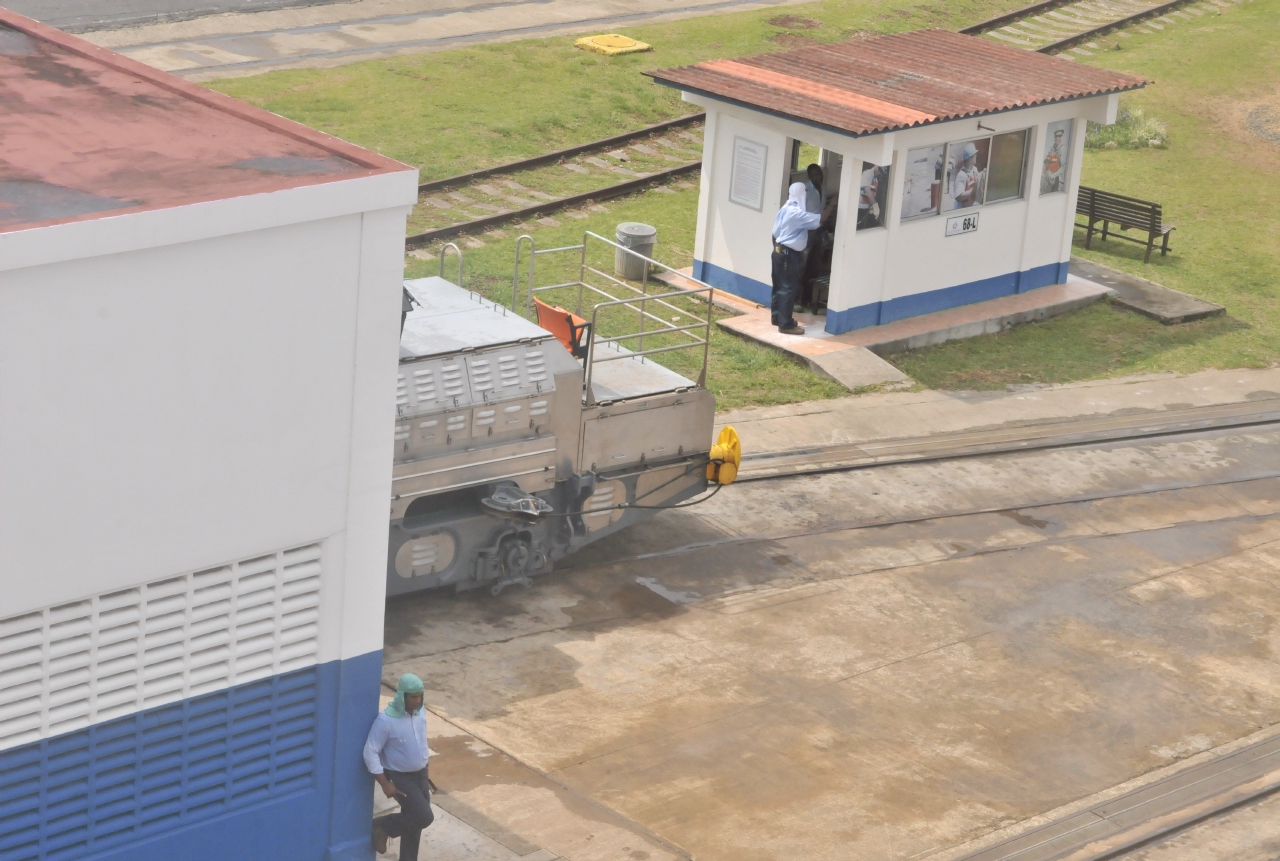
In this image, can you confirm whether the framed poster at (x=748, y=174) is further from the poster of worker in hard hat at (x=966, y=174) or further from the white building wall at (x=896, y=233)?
the poster of worker in hard hat at (x=966, y=174)

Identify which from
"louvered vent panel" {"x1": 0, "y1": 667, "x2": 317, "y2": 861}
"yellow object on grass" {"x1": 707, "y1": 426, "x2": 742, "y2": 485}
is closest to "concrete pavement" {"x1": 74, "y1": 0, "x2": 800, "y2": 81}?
"yellow object on grass" {"x1": 707, "y1": 426, "x2": 742, "y2": 485}

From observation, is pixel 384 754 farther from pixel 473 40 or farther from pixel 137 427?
pixel 473 40

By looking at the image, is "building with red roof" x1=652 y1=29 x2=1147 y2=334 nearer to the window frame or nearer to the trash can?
the window frame

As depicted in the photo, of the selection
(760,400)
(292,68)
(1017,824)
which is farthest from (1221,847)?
(292,68)

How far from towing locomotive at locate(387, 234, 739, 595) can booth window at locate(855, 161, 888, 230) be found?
5158 millimetres

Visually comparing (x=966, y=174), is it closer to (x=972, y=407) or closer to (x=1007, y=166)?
(x=1007, y=166)

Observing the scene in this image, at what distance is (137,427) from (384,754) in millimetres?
2247

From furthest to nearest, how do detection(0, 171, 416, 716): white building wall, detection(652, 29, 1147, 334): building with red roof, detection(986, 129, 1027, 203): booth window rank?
1. detection(986, 129, 1027, 203): booth window
2. detection(652, 29, 1147, 334): building with red roof
3. detection(0, 171, 416, 716): white building wall

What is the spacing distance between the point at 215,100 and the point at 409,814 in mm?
3795

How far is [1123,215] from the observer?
21.8m

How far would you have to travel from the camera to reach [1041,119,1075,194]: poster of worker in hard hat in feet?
62.7

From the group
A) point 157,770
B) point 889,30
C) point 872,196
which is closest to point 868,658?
point 157,770

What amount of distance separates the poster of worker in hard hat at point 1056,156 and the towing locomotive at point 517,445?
7.87m

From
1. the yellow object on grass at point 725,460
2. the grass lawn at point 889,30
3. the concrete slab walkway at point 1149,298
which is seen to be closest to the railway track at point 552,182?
the grass lawn at point 889,30
